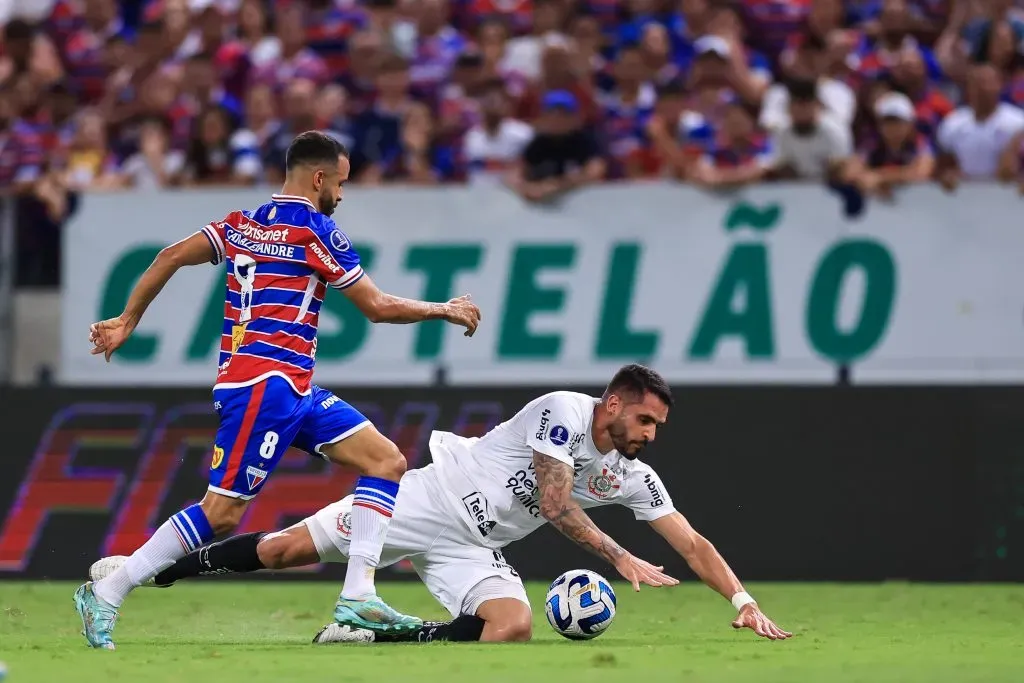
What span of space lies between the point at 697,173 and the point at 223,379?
258 inches

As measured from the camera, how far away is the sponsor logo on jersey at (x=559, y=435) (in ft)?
29.3

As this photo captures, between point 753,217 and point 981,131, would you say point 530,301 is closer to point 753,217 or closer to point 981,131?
point 753,217

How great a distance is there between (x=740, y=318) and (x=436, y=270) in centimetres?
249

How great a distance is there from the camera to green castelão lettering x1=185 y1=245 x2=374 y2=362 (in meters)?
14.2

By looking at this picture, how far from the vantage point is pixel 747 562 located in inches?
529

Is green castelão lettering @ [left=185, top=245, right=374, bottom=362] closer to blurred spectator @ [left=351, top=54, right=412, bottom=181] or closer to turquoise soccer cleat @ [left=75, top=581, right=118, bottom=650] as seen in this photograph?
blurred spectator @ [left=351, top=54, right=412, bottom=181]

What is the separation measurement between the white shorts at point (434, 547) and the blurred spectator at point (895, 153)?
5.67 metres

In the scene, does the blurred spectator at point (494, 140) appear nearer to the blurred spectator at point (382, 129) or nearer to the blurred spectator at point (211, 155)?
the blurred spectator at point (382, 129)

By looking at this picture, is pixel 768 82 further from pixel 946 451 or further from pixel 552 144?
pixel 946 451

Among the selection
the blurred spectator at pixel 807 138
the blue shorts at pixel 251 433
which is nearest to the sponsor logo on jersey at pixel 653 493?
the blue shorts at pixel 251 433

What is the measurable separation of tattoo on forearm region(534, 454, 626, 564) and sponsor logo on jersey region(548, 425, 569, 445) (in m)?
0.10

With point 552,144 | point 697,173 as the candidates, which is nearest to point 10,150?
point 552,144

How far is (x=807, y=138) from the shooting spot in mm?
14375

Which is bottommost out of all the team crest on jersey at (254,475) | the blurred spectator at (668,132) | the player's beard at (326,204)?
the team crest on jersey at (254,475)
